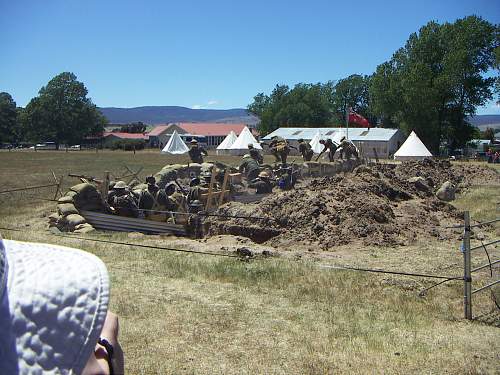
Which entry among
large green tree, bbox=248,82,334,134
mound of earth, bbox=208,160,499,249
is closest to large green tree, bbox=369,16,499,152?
large green tree, bbox=248,82,334,134

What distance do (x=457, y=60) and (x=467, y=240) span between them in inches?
2432

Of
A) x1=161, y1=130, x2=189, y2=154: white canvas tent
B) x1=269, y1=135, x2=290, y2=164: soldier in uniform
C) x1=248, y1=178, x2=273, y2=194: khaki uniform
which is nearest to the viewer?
x1=248, y1=178, x2=273, y2=194: khaki uniform

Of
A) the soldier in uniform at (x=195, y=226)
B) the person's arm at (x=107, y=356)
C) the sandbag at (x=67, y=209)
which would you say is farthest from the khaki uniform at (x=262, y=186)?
the person's arm at (x=107, y=356)

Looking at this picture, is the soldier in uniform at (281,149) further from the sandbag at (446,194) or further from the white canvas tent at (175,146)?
the white canvas tent at (175,146)

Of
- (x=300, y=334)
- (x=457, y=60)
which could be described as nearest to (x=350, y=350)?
(x=300, y=334)

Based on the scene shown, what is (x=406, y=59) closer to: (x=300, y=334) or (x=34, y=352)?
(x=300, y=334)

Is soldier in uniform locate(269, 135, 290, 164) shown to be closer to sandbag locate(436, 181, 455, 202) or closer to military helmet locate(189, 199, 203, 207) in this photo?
sandbag locate(436, 181, 455, 202)

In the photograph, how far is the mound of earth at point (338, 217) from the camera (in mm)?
12352

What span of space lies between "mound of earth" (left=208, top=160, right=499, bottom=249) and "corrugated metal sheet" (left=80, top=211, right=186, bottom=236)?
1483 mm

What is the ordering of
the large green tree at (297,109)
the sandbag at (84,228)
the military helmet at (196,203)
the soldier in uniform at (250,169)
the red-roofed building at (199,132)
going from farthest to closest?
the red-roofed building at (199,132)
the large green tree at (297,109)
the soldier in uniform at (250,169)
the military helmet at (196,203)
the sandbag at (84,228)

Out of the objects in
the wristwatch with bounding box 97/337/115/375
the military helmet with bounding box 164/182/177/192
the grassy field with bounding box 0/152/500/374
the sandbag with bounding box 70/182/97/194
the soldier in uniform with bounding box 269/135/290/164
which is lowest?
the grassy field with bounding box 0/152/500/374

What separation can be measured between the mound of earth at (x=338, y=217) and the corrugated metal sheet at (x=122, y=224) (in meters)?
1.48

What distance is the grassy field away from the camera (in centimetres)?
507

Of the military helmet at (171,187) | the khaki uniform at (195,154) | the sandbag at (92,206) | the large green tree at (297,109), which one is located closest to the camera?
the sandbag at (92,206)
